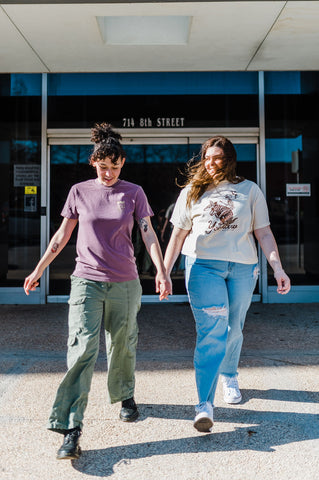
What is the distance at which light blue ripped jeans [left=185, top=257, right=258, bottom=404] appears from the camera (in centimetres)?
318

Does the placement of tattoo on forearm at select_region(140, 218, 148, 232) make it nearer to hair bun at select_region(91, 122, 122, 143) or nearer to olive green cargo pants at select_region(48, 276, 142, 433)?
olive green cargo pants at select_region(48, 276, 142, 433)

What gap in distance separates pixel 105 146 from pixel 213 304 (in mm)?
1218

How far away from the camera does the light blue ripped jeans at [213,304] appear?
125 inches

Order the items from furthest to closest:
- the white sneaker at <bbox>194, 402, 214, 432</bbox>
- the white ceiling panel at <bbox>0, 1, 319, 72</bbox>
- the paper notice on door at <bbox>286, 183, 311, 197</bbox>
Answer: the paper notice on door at <bbox>286, 183, 311, 197</bbox> < the white ceiling panel at <bbox>0, 1, 319, 72</bbox> < the white sneaker at <bbox>194, 402, 214, 432</bbox>

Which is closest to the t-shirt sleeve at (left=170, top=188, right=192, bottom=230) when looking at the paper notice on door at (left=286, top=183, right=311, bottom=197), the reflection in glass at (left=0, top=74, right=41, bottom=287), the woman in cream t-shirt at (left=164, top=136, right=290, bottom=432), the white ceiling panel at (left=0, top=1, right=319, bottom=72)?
the woman in cream t-shirt at (left=164, top=136, right=290, bottom=432)

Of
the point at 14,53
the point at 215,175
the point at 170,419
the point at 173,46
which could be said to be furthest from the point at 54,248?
the point at 14,53

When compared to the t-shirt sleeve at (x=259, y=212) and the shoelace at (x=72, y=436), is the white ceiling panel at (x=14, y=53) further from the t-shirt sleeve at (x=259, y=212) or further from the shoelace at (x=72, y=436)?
the shoelace at (x=72, y=436)

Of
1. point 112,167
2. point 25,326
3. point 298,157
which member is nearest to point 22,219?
point 25,326

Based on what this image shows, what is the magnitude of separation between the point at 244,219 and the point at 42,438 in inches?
74.6

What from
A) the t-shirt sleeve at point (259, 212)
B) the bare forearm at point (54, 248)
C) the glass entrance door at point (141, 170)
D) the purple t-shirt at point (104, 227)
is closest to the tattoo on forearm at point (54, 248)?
the bare forearm at point (54, 248)

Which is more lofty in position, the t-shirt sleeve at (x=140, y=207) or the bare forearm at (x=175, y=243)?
the t-shirt sleeve at (x=140, y=207)

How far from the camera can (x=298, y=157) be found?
7516 millimetres

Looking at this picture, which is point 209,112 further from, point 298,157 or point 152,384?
point 152,384

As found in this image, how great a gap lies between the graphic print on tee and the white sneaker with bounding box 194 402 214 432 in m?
1.12
